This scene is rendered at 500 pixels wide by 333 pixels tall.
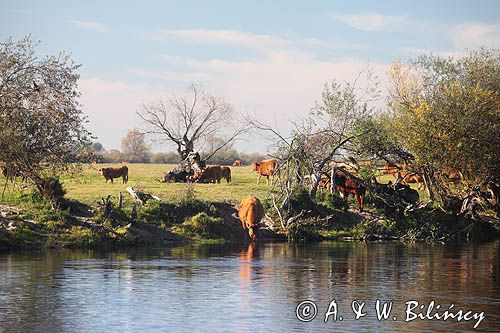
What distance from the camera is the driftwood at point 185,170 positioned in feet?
178

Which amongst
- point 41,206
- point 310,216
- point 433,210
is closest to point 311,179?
point 310,216

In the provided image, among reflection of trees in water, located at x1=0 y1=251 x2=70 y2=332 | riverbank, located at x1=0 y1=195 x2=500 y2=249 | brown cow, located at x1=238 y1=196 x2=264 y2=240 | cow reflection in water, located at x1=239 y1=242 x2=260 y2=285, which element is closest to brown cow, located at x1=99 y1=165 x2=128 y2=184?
riverbank, located at x1=0 y1=195 x2=500 y2=249

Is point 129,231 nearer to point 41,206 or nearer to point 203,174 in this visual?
point 41,206

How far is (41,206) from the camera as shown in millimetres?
35750

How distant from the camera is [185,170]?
5553cm

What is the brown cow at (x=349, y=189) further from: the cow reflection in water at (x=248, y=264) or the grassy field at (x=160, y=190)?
the cow reflection in water at (x=248, y=264)

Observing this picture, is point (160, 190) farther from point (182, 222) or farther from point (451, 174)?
point (451, 174)

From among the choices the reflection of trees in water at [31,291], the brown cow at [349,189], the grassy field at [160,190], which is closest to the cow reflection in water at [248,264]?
the reflection of trees in water at [31,291]

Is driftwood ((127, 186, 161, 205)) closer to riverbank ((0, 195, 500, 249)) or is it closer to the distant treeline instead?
riverbank ((0, 195, 500, 249))

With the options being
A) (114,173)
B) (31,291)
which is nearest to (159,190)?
(114,173)

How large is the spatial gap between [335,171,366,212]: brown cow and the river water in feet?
26.5

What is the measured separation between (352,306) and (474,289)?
14.3 feet

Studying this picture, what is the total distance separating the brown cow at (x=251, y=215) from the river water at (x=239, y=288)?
113 inches

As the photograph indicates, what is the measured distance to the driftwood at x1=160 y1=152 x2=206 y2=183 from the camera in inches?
2136
